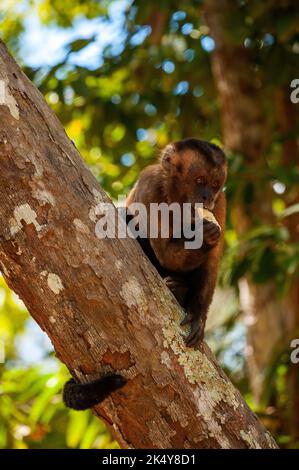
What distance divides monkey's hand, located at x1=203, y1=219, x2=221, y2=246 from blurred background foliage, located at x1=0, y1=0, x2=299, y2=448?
1.51 metres

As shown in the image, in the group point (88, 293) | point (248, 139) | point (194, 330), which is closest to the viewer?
point (88, 293)

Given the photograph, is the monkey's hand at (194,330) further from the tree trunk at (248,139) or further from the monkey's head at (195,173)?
the tree trunk at (248,139)

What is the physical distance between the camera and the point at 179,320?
11.2 feet

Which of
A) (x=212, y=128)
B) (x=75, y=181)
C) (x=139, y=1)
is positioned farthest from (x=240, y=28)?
(x=75, y=181)

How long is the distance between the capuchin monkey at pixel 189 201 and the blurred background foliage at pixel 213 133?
1074mm

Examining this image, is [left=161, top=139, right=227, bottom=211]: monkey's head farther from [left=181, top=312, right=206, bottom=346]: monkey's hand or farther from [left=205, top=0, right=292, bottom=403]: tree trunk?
[left=205, top=0, right=292, bottom=403]: tree trunk

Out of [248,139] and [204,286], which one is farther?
[248,139]

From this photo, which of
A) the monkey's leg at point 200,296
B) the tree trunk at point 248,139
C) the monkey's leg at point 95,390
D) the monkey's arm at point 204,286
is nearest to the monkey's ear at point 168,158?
the monkey's arm at point 204,286

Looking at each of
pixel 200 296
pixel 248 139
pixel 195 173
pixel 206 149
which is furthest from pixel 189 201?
pixel 248 139

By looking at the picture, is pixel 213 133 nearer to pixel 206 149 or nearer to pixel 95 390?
pixel 206 149

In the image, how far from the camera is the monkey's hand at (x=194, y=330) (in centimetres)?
338

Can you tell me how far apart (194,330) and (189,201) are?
1708 millimetres

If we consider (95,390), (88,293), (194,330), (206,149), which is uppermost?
(88,293)

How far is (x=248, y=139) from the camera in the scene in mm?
7477
